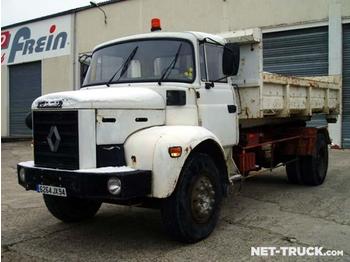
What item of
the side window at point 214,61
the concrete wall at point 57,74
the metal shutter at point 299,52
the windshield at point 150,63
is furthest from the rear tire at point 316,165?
the concrete wall at point 57,74

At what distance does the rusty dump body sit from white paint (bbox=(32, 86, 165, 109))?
1824 millimetres

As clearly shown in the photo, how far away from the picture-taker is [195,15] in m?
18.1

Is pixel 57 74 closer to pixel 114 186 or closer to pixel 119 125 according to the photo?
pixel 119 125

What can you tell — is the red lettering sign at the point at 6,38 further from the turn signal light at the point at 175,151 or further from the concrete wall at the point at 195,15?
the turn signal light at the point at 175,151

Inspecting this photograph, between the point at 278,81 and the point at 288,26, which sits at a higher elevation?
the point at 288,26

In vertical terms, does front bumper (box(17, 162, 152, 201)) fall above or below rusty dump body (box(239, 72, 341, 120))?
below

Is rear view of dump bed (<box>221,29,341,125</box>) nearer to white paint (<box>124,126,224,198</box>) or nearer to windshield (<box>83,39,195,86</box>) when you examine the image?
windshield (<box>83,39,195,86</box>)

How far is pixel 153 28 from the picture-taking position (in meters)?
6.36

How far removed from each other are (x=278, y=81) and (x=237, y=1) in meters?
10.3

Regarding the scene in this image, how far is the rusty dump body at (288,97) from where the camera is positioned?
676 cm

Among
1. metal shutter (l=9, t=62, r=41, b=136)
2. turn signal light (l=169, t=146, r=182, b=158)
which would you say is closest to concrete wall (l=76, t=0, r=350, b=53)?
metal shutter (l=9, t=62, r=41, b=136)

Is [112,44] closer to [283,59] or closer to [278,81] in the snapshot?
[278,81]

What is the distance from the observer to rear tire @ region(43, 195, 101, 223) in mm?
5914

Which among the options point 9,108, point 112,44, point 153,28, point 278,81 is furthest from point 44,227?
point 9,108
